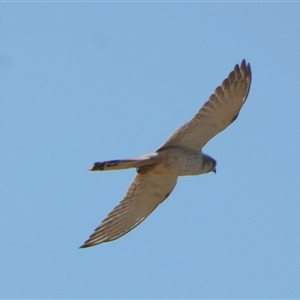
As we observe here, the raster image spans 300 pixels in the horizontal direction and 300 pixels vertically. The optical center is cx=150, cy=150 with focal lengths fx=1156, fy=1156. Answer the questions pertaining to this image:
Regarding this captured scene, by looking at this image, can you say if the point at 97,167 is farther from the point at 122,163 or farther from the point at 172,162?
the point at 172,162

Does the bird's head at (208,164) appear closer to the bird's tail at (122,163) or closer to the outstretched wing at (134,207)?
the outstretched wing at (134,207)

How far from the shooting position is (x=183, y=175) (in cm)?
1980

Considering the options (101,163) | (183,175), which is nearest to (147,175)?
(183,175)

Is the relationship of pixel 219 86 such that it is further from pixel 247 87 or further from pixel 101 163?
pixel 101 163

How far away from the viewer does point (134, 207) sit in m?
20.5

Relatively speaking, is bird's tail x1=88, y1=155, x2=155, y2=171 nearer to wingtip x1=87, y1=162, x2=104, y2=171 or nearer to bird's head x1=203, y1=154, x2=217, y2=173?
wingtip x1=87, y1=162, x2=104, y2=171

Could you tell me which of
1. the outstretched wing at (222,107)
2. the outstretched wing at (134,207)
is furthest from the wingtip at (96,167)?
the outstretched wing at (134,207)

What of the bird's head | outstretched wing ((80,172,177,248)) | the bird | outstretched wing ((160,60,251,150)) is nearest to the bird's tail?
the bird

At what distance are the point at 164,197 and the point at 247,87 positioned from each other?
272 cm

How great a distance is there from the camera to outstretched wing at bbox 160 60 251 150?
1906 cm

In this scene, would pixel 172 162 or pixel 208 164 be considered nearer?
pixel 172 162

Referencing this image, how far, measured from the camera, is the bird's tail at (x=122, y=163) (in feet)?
59.6

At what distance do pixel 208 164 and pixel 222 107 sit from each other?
1339mm

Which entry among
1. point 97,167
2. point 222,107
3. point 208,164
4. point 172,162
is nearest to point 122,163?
point 97,167
